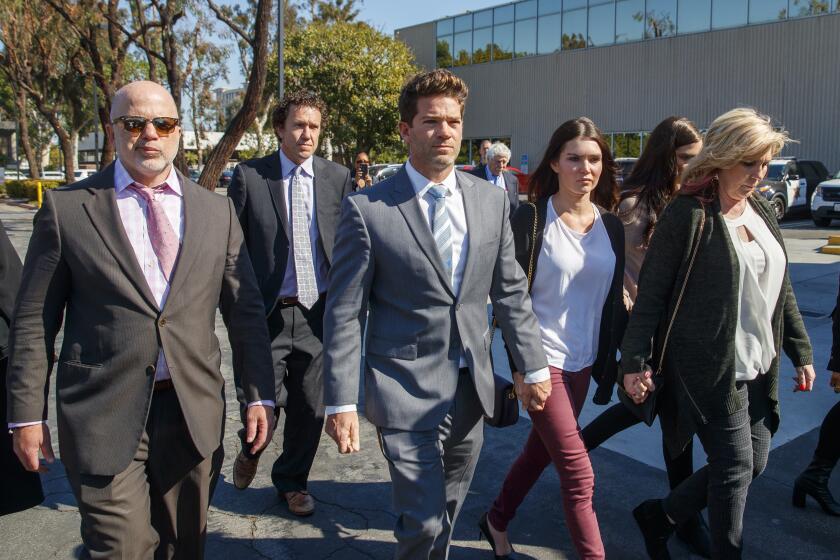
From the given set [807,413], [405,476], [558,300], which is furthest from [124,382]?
[807,413]

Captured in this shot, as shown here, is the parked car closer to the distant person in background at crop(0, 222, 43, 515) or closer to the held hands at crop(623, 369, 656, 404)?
the held hands at crop(623, 369, 656, 404)

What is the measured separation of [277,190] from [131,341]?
1767 mm


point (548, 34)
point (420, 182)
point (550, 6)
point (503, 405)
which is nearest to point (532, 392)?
point (503, 405)

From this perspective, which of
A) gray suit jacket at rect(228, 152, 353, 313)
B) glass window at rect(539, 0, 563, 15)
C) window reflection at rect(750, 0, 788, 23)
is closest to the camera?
gray suit jacket at rect(228, 152, 353, 313)

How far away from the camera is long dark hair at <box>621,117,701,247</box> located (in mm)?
3787

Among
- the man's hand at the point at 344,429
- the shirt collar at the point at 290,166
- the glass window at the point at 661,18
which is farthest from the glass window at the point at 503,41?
the man's hand at the point at 344,429

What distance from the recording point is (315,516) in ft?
12.8

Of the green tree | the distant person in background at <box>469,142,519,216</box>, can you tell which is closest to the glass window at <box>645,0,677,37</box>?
the green tree

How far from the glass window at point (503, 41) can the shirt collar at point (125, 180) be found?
34991 millimetres

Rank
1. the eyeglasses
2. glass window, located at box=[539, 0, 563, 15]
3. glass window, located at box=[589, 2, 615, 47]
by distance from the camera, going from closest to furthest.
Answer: the eyeglasses < glass window, located at box=[589, 2, 615, 47] < glass window, located at box=[539, 0, 563, 15]

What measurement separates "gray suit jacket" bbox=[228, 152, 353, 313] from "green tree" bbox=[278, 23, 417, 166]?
28.6m

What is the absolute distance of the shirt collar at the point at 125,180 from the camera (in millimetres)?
2492

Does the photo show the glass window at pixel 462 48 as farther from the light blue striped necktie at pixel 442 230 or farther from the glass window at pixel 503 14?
the light blue striped necktie at pixel 442 230

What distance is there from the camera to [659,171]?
3.87 m
